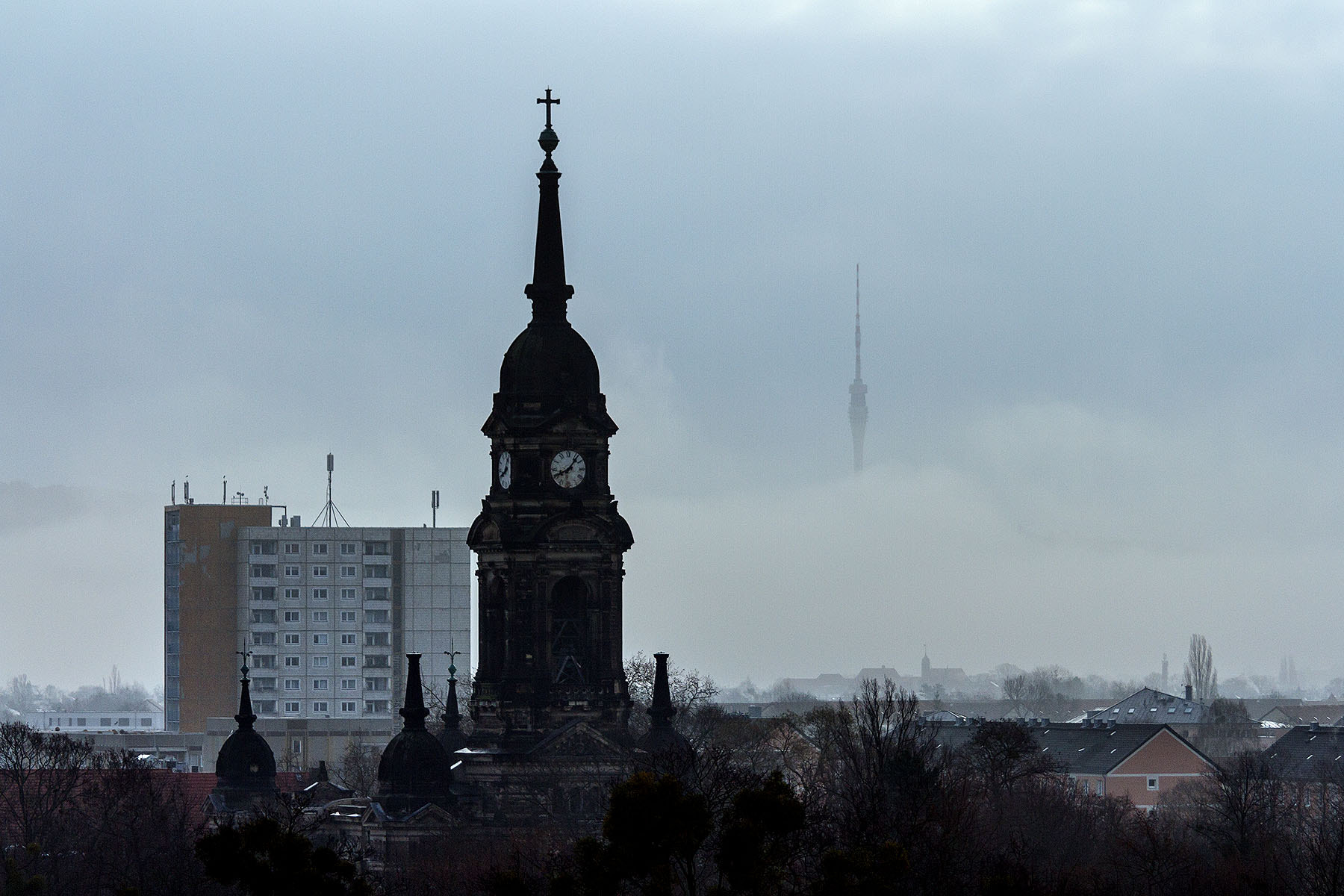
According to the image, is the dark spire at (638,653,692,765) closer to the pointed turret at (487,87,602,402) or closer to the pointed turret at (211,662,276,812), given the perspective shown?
the pointed turret at (487,87,602,402)

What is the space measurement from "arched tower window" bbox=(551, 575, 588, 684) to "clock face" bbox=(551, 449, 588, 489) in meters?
3.47

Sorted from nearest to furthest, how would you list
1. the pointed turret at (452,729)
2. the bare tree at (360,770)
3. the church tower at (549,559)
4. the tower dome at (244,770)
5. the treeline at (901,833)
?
the treeline at (901,833) → the church tower at (549,559) → the tower dome at (244,770) → the pointed turret at (452,729) → the bare tree at (360,770)

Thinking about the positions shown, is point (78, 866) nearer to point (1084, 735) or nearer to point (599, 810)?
point (599, 810)

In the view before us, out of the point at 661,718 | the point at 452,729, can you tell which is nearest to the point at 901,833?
the point at 661,718

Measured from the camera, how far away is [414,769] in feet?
307

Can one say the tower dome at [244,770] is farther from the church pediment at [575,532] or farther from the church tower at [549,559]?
the church pediment at [575,532]

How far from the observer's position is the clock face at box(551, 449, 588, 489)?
317ft

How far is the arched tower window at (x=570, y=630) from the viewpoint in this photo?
3789 inches

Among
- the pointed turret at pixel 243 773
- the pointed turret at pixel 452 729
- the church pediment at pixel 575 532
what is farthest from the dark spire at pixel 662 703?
the pointed turret at pixel 243 773

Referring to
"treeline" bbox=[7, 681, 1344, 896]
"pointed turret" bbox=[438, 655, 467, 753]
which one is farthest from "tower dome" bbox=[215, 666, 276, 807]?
"pointed turret" bbox=[438, 655, 467, 753]

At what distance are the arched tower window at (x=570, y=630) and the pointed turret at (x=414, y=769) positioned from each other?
5.18m

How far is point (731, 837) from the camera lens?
4981 cm

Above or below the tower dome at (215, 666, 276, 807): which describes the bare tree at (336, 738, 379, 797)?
below

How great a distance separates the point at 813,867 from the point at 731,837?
930 cm
